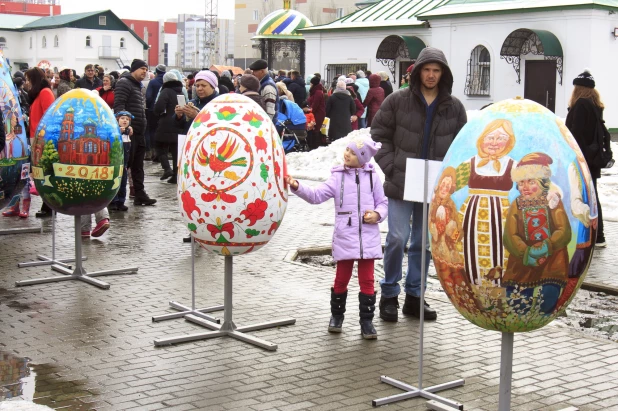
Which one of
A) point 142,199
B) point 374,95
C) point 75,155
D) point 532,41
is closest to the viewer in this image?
point 75,155

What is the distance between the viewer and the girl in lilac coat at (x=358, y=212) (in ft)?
23.9

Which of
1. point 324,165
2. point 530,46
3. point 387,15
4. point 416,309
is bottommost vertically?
point 416,309

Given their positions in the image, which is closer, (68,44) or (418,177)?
(418,177)

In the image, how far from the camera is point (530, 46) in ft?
100

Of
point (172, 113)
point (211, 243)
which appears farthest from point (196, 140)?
point (172, 113)

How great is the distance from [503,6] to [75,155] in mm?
24349

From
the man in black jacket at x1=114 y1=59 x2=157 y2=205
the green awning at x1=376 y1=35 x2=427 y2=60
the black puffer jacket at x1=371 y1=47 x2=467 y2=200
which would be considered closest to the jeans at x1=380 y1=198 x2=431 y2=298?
the black puffer jacket at x1=371 y1=47 x2=467 y2=200

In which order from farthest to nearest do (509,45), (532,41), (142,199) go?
(509,45)
(532,41)
(142,199)

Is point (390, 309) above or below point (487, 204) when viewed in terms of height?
below

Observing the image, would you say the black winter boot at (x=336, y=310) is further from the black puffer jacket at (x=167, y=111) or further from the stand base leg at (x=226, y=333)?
the black puffer jacket at (x=167, y=111)

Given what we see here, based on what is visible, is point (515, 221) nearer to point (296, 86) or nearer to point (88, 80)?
point (88, 80)

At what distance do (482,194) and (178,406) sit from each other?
230cm

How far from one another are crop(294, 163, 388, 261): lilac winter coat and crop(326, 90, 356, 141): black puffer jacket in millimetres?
15623

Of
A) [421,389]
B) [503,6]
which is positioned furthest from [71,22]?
[421,389]
